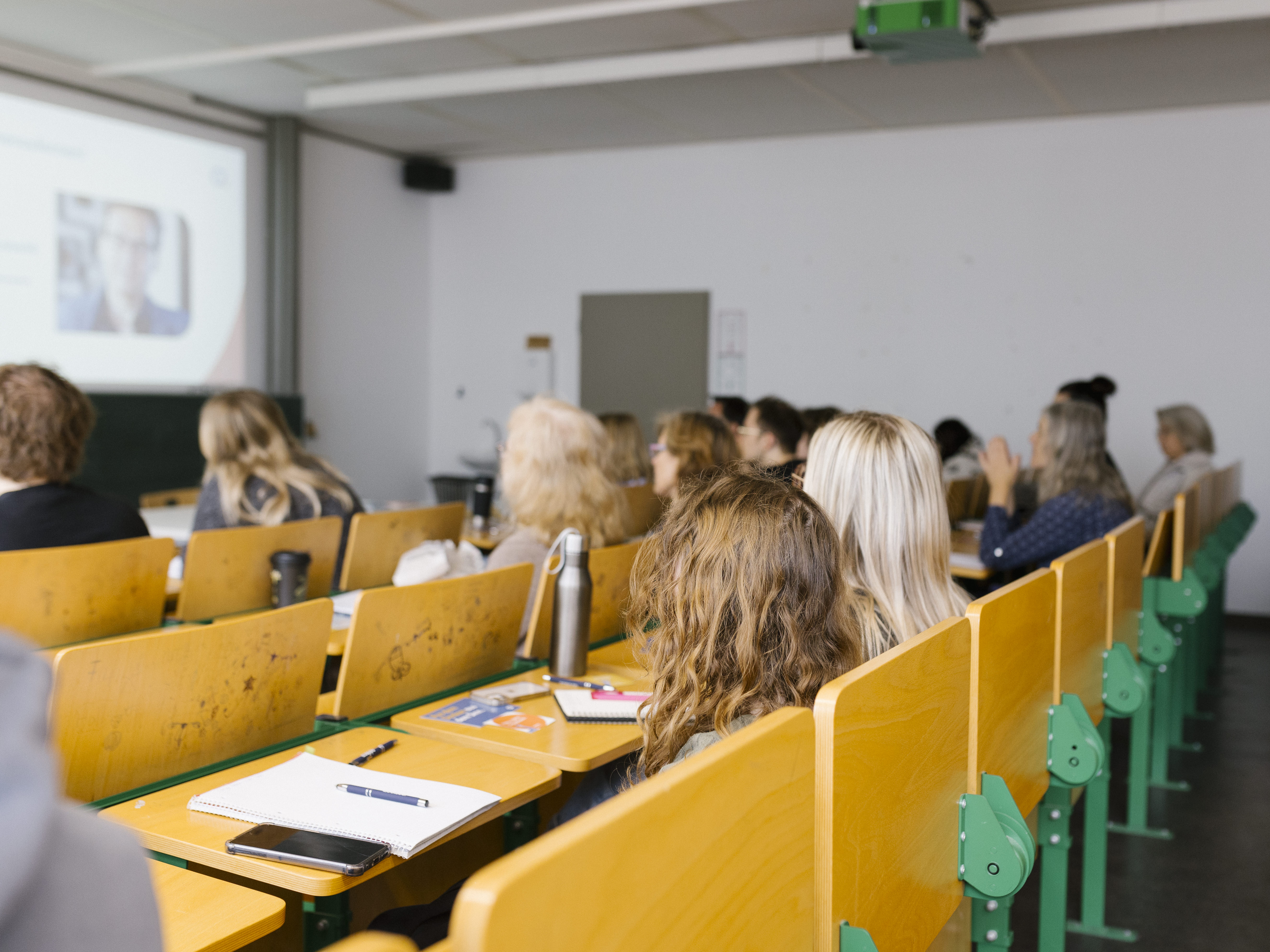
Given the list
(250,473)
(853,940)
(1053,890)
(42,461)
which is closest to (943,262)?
(250,473)

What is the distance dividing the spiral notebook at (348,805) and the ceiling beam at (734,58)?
13.5 feet

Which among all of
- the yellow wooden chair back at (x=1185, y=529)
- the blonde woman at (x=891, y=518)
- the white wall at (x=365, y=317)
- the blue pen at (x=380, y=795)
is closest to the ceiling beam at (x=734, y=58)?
the white wall at (x=365, y=317)

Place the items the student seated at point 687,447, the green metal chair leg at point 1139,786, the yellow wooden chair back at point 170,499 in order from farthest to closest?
1. the yellow wooden chair back at point 170,499
2. the student seated at point 687,447
3. the green metal chair leg at point 1139,786

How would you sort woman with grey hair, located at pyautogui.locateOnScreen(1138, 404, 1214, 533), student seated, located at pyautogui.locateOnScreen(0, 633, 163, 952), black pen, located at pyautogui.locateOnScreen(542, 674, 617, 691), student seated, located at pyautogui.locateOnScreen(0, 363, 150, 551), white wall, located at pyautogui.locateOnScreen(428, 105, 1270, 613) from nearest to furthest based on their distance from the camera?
student seated, located at pyautogui.locateOnScreen(0, 633, 163, 952), black pen, located at pyautogui.locateOnScreen(542, 674, 617, 691), student seated, located at pyautogui.locateOnScreen(0, 363, 150, 551), woman with grey hair, located at pyautogui.locateOnScreen(1138, 404, 1214, 533), white wall, located at pyautogui.locateOnScreen(428, 105, 1270, 613)

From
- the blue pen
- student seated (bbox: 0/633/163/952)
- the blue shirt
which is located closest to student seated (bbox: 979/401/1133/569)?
the blue shirt

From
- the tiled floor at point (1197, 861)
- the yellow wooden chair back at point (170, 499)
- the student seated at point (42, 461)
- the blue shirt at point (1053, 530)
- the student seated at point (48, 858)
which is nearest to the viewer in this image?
the student seated at point (48, 858)

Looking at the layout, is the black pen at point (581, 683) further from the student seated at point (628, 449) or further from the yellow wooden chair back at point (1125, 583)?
the student seated at point (628, 449)

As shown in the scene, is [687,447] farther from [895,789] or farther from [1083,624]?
[895,789]

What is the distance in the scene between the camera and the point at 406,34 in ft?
17.1

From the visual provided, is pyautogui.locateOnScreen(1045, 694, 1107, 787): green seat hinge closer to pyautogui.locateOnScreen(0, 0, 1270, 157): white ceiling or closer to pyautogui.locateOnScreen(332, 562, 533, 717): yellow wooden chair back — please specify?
pyautogui.locateOnScreen(332, 562, 533, 717): yellow wooden chair back

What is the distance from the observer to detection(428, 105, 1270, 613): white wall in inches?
247

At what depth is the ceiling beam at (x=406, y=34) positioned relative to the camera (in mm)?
4836

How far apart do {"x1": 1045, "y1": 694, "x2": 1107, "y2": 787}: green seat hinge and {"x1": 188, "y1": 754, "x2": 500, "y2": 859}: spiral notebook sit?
3.36 ft

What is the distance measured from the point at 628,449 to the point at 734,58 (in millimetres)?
2180
